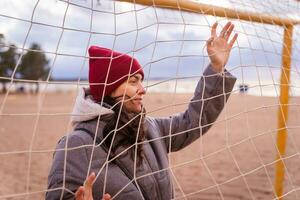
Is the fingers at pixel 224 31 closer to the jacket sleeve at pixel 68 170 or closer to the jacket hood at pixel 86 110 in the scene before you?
the jacket hood at pixel 86 110

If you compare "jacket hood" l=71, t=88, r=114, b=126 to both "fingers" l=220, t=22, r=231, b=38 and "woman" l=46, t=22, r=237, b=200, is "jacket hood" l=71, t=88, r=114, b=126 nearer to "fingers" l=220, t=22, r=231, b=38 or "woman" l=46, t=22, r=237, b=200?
"woman" l=46, t=22, r=237, b=200

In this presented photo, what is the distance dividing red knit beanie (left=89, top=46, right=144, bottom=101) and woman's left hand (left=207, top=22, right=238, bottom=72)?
1.33 feet

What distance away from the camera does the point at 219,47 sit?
214cm

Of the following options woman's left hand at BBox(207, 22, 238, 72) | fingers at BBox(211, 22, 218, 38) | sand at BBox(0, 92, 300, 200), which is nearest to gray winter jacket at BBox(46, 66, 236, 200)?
sand at BBox(0, 92, 300, 200)

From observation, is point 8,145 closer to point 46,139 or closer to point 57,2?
point 46,139

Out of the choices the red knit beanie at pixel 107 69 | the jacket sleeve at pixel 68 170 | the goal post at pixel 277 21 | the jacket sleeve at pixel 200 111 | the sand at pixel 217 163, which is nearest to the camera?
the jacket sleeve at pixel 68 170

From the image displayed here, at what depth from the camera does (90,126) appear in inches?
68.3

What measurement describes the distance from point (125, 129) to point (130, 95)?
0.46 feet

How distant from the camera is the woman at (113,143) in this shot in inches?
63.9

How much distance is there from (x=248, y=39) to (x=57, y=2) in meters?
1.08

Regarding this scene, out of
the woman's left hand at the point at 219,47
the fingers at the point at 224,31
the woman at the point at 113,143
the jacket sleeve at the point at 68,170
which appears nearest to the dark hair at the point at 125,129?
the woman at the point at 113,143

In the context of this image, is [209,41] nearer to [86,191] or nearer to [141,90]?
[141,90]

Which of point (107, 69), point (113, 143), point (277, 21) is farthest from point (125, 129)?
point (277, 21)

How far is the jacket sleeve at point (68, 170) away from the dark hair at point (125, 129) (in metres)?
0.13
